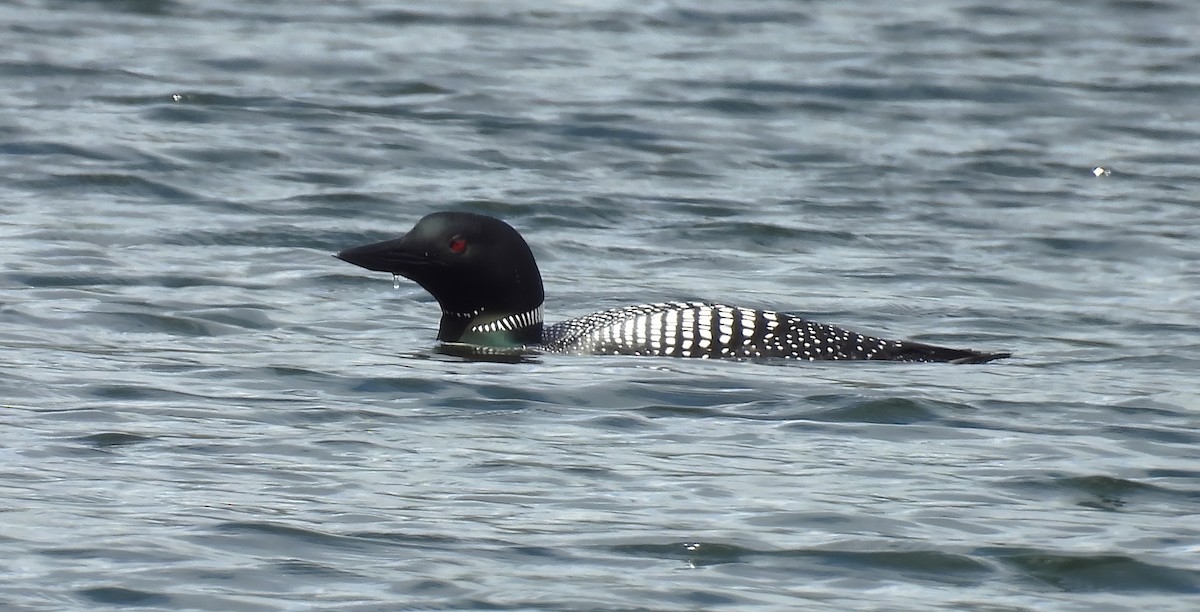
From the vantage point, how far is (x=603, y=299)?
9.63 meters

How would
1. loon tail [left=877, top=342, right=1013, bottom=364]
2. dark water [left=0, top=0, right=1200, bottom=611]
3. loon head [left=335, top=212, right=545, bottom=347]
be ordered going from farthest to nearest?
1. loon head [left=335, top=212, right=545, bottom=347]
2. loon tail [left=877, top=342, right=1013, bottom=364]
3. dark water [left=0, top=0, right=1200, bottom=611]

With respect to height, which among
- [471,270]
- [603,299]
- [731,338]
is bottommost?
[603,299]

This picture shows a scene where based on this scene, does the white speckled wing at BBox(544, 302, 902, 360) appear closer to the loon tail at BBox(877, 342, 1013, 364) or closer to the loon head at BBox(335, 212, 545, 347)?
the loon tail at BBox(877, 342, 1013, 364)

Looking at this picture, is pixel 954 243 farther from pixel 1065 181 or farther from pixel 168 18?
pixel 168 18

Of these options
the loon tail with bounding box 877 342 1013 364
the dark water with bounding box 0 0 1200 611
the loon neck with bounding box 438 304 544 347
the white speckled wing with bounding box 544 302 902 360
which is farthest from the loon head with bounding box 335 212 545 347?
the loon tail with bounding box 877 342 1013 364

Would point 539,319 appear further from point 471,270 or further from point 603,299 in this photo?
point 603,299

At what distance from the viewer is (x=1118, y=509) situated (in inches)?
233

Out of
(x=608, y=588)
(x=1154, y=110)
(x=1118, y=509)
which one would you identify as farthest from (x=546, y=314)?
(x=1154, y=110)

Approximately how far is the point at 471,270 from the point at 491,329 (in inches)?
8.7

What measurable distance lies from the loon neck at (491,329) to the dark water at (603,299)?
0.21 m

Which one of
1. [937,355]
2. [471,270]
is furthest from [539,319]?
[937,355]

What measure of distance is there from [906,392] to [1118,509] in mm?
1548

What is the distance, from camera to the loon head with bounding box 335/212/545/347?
845 centimetres

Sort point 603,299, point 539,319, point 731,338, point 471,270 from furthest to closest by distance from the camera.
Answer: point 603,299 < point 539,319 < point 471,270 < point 731,338
